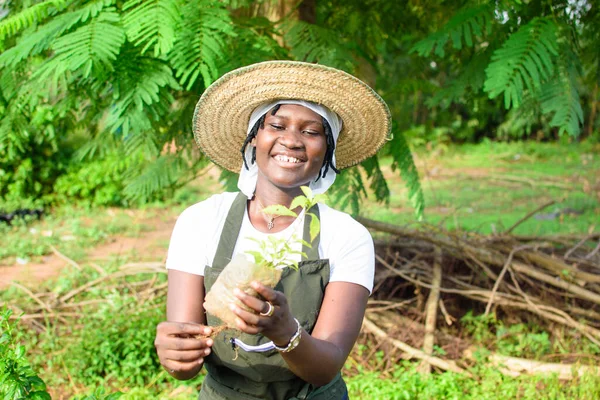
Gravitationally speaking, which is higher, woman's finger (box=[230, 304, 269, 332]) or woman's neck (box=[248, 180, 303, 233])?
woman's neck (box=[248, 180, 303, 233])

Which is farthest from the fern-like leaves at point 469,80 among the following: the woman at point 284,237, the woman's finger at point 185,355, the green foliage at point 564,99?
the woman's finger at point 185,355

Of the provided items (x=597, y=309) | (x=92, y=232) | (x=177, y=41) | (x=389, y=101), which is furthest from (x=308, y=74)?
(x=92, y=232)

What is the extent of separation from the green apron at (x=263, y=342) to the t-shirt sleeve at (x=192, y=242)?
4 cm

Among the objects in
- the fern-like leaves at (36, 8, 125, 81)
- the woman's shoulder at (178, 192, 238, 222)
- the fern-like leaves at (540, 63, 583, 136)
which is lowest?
the woman's shoulder at (178, 192, 238, 222)

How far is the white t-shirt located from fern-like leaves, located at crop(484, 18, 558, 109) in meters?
1.06

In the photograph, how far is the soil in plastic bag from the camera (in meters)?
1.45

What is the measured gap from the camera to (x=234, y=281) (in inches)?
58.0

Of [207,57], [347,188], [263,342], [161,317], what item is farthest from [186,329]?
[161,317]

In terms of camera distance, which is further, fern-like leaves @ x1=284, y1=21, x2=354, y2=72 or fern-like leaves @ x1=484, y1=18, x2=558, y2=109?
fern-like leaves @ x1=284, y1=21, x2=354, y2=72

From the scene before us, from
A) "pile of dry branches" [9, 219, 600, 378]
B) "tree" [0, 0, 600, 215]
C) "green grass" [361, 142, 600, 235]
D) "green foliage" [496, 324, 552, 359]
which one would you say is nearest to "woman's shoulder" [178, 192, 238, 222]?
"tree" [0, 0, 600, 215]

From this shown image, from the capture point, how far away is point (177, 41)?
250 centimetres

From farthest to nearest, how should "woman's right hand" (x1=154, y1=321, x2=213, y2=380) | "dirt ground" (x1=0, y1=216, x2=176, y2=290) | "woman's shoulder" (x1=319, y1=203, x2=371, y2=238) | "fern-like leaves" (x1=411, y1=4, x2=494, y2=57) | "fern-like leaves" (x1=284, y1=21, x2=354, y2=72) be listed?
"dirt ground" (x1=0, y1=216, x2=176, y2=290) < "fern-like leaves" (x1=284, y1=21, x2=354, y2=72) < "fern-like leaves" (x1=411, y1=4, x2=494, y2=57) < "woman's shoulder" (x1=319, y1=203, x2=371, y2=238) < "woman's right hand" (x1=154, y1=321, x2=213, y2=380)

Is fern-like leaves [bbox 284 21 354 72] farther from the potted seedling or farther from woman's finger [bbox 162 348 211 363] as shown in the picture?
woman's finger [bbox 162 348 211 363]

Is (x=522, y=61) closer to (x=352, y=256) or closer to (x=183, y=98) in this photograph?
(x=352, y=256)
